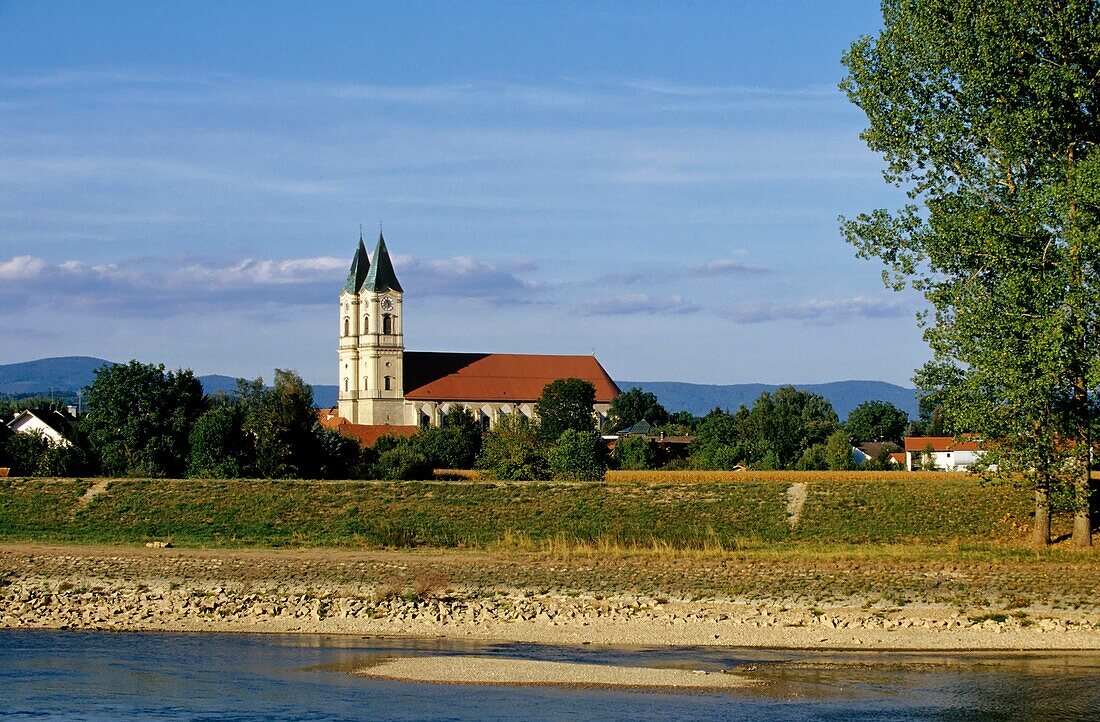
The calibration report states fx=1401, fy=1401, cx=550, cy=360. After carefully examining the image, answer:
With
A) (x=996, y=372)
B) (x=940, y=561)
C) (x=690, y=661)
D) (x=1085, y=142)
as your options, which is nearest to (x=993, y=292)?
(x=996, y=372)

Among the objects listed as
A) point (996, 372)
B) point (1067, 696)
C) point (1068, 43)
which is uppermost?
point (1068, 43)

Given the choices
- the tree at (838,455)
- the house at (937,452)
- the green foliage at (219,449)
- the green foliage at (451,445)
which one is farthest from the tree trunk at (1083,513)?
the house at (937,452)

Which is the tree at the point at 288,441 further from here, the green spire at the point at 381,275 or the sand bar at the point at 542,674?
the green spire at the point at 381,275

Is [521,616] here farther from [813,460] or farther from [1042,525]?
[813,460]

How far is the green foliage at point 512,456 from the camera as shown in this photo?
66375 mm

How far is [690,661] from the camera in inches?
920

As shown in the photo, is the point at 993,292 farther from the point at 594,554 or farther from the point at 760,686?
the point at 760,686

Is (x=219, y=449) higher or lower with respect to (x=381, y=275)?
lower

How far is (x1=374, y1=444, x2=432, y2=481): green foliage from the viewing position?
66.8 meters

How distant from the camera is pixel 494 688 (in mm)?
21703

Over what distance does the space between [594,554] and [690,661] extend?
1137 centimetres

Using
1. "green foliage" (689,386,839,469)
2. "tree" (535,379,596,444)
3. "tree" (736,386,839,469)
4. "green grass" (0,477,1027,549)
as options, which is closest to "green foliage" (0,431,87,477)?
"green grass" (0,477,1027,549)

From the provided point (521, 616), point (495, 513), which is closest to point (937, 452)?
point (495, 513)

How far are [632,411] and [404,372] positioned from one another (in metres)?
28.0
